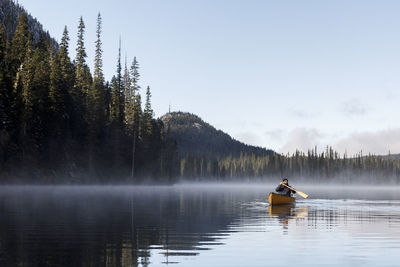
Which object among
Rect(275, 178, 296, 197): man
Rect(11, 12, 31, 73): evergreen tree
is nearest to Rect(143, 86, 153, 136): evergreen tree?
Rect(11, 12, 31, 73): evergreen tree

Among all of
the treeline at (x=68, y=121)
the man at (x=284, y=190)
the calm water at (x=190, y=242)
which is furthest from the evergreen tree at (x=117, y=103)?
the calm water at (x=190, y=242)

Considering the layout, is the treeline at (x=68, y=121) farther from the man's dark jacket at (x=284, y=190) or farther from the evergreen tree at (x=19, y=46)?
the man's dark jacket at (x=284, y=190)

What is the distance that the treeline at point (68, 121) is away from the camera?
229 feet

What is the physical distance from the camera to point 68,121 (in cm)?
8206

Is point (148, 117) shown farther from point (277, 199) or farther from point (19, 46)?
point (277, 199)

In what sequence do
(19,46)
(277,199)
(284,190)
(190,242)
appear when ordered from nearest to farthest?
1. (190,242)
2. (277,199)
3. (284,190)
4. (19,46)

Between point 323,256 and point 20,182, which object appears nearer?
point 323,256

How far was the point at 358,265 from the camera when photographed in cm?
1241

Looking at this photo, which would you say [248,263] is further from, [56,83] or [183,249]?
[56,83]

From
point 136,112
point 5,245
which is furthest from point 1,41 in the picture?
point 5,245

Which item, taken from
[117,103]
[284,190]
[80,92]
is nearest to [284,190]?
[284,190]

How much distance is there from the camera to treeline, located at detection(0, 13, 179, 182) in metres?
69.8

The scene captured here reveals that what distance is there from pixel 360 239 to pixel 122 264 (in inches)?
397

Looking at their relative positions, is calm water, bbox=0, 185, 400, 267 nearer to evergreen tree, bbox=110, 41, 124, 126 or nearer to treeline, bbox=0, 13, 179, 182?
treeline, bbox=0, 13, 179, 182
